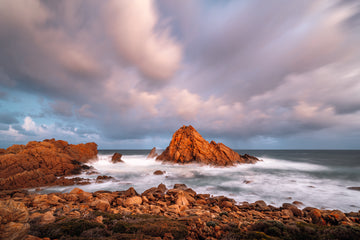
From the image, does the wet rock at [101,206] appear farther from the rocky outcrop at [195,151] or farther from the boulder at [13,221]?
the rocky outcrop at [195,151]

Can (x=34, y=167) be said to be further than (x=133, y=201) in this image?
Yes

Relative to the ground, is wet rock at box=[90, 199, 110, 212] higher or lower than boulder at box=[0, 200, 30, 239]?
lower

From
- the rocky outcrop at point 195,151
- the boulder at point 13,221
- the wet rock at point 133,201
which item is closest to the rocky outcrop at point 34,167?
the wet rock at point 133,201

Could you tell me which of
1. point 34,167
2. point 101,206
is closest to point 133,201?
point 101,206

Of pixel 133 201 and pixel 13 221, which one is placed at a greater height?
pixel 13 221

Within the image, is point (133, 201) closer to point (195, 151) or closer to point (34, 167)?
point (34, 167)

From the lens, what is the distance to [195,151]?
125 ft

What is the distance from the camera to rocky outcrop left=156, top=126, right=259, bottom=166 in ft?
120

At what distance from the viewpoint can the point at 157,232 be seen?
198 inches

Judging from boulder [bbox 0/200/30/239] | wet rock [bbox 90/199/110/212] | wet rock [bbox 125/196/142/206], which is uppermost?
boulder [bbox 0/200/30/239]

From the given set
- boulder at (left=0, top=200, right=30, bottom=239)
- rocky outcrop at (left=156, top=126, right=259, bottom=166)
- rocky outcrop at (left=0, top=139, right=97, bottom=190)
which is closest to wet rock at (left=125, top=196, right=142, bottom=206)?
boulder at (left=0, top=200, right=30, bottom=239)

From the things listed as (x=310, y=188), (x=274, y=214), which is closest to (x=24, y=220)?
(x=274, y=214)

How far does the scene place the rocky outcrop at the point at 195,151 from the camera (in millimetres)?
36688

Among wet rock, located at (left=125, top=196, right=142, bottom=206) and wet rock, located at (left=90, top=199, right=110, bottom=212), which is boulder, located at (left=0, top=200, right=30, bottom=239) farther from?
wet rock, located at (left=125, top=196, right=142, bottom=206)
